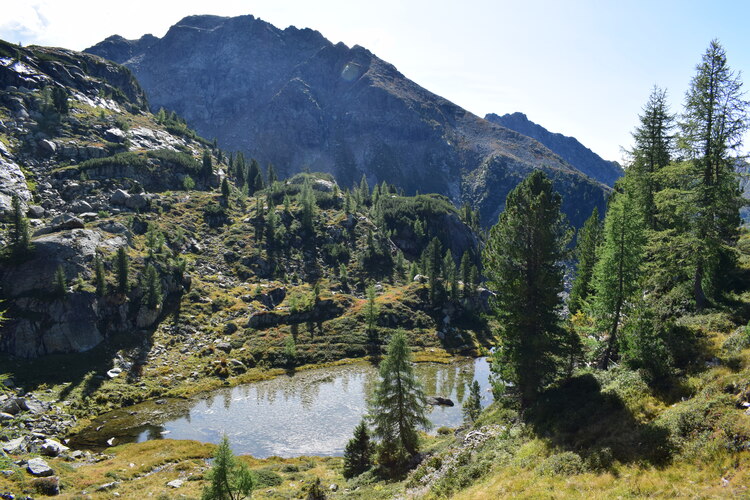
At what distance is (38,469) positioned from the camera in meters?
36.2

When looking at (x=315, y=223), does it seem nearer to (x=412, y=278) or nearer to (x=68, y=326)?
(x=412, y=278)

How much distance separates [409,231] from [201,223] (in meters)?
81.2

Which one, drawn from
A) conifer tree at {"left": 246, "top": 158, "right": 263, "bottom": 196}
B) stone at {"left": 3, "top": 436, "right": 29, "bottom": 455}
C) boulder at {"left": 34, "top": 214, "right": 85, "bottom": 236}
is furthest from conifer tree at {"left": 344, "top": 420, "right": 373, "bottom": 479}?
conifer tree at {"left": 246, "top": 158, "right": 263, "bottom": 196}

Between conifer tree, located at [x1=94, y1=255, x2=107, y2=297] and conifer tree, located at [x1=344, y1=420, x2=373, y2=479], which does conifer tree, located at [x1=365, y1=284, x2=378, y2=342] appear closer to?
conifer tree, located at [x1=344, y1=420, x2=373, y2=479]

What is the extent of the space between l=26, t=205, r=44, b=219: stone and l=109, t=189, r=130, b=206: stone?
56.4 feet

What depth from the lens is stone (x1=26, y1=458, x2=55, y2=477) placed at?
35.9 m

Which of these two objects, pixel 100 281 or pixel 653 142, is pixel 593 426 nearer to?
pixel 653 142

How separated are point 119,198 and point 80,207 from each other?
10636 mm

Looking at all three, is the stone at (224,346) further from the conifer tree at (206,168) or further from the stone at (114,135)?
the stone at (114,135)

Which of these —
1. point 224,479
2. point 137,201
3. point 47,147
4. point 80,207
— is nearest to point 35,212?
point 80,207

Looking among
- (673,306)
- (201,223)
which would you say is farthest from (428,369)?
(201,223)

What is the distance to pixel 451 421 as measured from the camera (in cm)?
5684

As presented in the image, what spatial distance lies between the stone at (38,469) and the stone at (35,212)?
8919 centimetres

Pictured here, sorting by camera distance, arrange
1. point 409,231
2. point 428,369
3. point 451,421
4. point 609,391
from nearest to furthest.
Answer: point 609,391
point 451,421
point 428,369
point 409,231
